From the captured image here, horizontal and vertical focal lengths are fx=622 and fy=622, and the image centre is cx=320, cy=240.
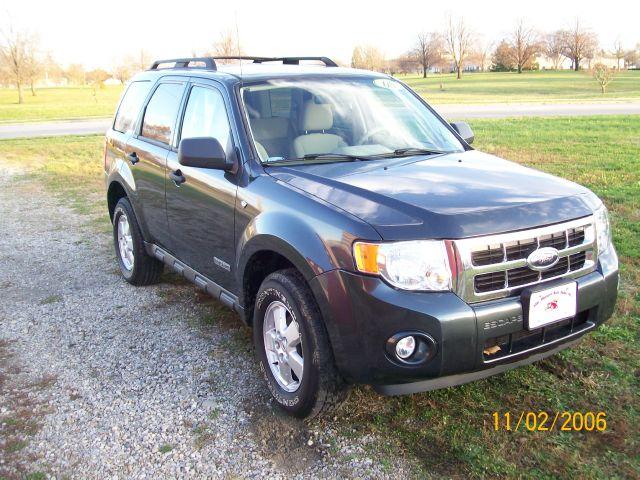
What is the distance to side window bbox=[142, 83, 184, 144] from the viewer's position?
185 inches

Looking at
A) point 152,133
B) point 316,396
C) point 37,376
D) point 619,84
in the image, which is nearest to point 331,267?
point 316,396

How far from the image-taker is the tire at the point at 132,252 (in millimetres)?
5422

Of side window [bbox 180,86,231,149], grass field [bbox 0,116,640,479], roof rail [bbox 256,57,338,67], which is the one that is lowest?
grass field [bbox 0,116,640,479]

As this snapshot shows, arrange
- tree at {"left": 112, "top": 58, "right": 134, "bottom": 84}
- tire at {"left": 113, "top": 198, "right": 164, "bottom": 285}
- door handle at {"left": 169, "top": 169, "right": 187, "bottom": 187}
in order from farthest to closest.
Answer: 1. tree at {"left": 112, "top": 58, "right": 134, "bottom": 84}
2. tire at {"left": 113, "top": 198, "right": 164, "bottom": 285}
3. door handle at {"left": 169, "top": 169, "right": 187, "bottom": 187}

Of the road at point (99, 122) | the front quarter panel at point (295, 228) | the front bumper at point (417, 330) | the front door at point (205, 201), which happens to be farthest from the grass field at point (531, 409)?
the road at point (99, 122)

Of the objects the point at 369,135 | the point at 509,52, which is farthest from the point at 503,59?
the point at 369,135

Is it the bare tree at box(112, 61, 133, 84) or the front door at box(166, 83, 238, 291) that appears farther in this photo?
the bare tree at box(112, 61, 133, 84)

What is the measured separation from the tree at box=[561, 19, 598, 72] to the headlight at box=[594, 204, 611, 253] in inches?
3861

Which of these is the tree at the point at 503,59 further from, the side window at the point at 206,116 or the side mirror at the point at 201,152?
the side mirror at the point at 201,152

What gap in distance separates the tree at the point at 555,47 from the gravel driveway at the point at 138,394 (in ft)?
333

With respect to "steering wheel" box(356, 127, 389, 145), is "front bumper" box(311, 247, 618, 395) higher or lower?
lower

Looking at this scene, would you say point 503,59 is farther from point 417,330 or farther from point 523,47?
point 417,330

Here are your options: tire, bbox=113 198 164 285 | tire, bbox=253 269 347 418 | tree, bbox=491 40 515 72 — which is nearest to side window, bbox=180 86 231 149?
tire, bbox=253 269 347 418

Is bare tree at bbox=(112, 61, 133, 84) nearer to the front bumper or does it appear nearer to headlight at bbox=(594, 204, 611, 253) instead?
headlight at bbox=(594, 204, 611, 253)
